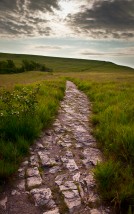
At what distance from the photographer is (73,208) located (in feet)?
12.1

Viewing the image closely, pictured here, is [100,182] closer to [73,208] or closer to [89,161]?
[73,208]

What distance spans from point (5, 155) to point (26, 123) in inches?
61.9

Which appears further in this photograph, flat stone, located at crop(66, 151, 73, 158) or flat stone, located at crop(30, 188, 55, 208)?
flat stone, located at crop(66, 151, 73, 158)

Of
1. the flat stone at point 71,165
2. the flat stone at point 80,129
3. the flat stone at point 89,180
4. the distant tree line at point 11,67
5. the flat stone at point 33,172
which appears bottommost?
the flat stone at point 33,172

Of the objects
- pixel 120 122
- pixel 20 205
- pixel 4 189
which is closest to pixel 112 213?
pixel 20 205

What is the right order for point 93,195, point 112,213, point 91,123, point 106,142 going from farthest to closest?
point 91,123 < point 106,142 < point 93,195 < point 112,213

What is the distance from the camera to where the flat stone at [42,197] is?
12.5ft

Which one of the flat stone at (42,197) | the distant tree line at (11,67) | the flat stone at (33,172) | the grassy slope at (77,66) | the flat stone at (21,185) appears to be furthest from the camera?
the grassy slope at (77,66)

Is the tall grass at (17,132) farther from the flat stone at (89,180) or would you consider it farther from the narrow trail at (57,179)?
the flat stone at (89,180)

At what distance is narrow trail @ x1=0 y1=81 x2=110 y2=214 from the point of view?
374 cm

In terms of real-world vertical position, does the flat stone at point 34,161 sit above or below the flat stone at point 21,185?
above

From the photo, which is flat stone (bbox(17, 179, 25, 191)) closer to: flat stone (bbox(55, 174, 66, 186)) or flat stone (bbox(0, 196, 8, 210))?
flat stone (bbox(0, 196, 8, 210))

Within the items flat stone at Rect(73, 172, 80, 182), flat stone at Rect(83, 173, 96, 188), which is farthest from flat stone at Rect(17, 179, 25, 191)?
flat stone at Rect(83, 173, 96, 188)

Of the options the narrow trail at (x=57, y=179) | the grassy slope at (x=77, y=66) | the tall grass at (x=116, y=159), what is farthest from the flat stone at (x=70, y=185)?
the grassy slope at (x=77, y=66)
